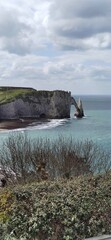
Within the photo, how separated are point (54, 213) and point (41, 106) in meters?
122

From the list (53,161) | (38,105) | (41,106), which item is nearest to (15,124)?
(38,105)

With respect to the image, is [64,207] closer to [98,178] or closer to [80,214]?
[80,214]

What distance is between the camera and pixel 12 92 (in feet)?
455

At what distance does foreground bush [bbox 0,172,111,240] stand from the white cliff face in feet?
383

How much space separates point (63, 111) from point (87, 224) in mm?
119836

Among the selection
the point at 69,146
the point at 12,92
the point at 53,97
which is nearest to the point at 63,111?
the point at 53,97

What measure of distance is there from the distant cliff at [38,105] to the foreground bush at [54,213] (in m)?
117

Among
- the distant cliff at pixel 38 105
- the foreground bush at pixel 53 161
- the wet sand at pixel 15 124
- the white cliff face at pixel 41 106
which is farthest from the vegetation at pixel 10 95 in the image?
the foreground bush at pixel 53 161

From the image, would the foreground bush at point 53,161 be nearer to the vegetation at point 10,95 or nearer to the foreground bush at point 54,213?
the foreground bush at point 54,213

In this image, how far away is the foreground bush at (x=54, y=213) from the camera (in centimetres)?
847

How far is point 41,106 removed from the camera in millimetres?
130000

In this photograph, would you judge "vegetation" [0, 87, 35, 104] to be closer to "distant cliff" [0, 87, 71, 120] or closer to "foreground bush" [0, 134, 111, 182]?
"distant cliff" [0, 87, 71, 120]

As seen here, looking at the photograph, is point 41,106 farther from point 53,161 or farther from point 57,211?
point 57,211

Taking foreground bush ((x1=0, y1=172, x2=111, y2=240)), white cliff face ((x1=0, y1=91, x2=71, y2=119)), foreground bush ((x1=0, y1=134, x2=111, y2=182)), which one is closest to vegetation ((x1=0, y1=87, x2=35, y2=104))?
white cliff face ((x1=0, y1=91, x2=71, y2=119))
